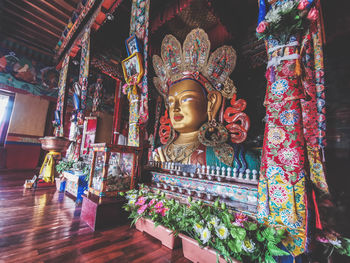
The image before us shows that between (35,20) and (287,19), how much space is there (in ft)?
21.2

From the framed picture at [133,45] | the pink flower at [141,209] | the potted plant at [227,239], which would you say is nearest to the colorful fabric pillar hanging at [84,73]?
the framed picture at [133,45]

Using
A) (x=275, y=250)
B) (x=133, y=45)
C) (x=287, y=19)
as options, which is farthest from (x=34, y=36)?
(x=275, y=250)

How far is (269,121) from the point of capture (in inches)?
44.3

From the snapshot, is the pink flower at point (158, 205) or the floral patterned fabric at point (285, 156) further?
the pink flower at point (158, 205)

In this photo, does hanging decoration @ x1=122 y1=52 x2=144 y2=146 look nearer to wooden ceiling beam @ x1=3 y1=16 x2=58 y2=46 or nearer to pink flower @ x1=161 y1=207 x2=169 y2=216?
pink flower @ x1=161 y1=207 x2=169 y2=216

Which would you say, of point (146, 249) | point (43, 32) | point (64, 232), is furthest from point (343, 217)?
point (43, 32)

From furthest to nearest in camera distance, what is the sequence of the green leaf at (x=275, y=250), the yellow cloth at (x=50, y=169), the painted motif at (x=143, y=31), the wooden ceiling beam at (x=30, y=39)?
the wooden ceiling beam at (x=30, y=39)
the yellow cloth at (x=50, y=169)
the painted motif at (x=143, y=31)
the green leaf at (x=275, y=250)

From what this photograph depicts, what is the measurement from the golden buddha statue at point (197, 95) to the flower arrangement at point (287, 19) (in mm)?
1367

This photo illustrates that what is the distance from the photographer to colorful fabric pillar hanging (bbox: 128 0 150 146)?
6.68ft

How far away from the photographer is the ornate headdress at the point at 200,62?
8.11 ft

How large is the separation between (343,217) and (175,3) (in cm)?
378

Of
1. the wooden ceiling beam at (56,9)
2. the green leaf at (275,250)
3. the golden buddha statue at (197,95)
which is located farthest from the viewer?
the wooden ceiling beam at (56,9)

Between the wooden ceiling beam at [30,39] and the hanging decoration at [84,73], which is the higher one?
the wooden ceiling beam at [30,39]

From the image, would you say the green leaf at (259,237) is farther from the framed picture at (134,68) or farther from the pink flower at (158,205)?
the framed picture at (134,68)
